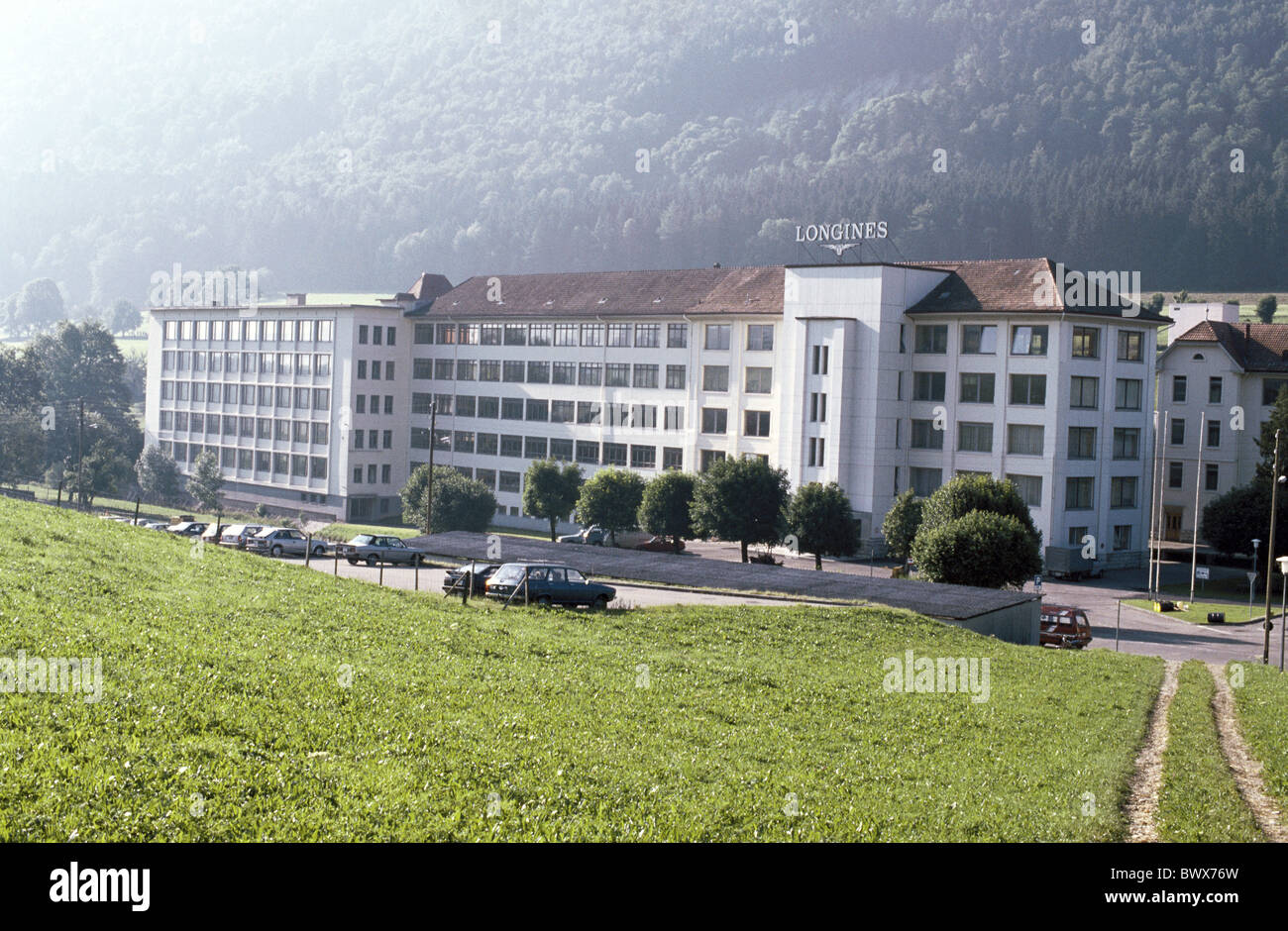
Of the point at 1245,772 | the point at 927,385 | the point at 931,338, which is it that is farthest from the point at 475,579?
the point at 931,338

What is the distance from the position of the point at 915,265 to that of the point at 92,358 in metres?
114

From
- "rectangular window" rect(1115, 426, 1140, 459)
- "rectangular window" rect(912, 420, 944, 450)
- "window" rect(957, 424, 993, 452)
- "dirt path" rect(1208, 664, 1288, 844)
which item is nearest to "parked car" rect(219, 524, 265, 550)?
"rectangular window" rect(912, 420, 944, 450)

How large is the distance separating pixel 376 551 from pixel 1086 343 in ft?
167

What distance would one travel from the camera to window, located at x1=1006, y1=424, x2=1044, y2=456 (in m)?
86.6

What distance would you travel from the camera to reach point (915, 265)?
92938 millimetres

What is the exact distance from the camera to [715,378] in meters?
100

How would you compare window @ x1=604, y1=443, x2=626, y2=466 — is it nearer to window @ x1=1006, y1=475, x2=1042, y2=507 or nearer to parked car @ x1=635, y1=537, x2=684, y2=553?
parked car @ x1=635, y1=537, x2=684, y2=553

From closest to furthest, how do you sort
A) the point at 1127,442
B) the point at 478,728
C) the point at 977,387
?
1. the point at 478,728
2. the point at 977,387
3. the point at 1127,442

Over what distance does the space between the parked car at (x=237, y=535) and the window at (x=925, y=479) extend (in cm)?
4630

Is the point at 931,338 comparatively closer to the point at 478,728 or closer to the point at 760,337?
the point at 760,337

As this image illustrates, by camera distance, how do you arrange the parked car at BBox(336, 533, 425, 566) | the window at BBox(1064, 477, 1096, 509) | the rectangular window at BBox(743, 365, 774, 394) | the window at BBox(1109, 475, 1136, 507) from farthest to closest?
the rectangular window at BBox(743, 365, 774, 394), the window at BBox(1109, 475, 1136, 507), the window at BBox(1064, 477, 1096, 509), the parked car at BBox(336, 533, 425, 566)

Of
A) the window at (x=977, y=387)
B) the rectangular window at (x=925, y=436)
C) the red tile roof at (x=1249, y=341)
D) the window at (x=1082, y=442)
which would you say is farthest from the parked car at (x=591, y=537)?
the red tile roof at (x=1249, y=341)

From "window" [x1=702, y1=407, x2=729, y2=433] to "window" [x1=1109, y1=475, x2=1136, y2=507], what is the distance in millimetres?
28542

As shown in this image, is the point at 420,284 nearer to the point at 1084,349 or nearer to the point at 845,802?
the point at 1084,349
